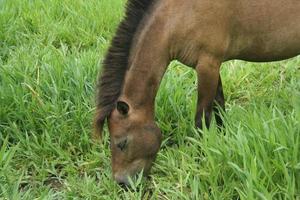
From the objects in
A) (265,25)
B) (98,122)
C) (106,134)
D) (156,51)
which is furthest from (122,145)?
(265,25)

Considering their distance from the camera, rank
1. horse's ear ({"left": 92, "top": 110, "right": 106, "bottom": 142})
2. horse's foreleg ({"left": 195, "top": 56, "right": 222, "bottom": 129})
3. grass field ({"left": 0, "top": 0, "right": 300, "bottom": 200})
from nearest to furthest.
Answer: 1. grass field ({"left": 0, "top": 0, "right": 300, "bottom": 200})
2. horse's ear ({"left": 92, "top": 110, "right": 106, "bottom": 142})
3. horse's foreleg ({"left": 195, "top": 56, "right": 222, "bottom": 129})

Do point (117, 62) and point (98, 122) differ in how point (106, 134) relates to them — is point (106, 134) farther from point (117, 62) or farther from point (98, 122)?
point (117, 62)

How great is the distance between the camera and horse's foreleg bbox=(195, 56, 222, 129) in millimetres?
3682

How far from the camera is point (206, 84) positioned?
3.71 meters

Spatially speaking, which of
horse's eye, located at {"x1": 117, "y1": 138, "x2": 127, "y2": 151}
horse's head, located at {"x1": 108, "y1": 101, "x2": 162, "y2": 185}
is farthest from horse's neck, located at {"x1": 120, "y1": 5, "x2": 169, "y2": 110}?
horse's eye, located at {"x1": 117, "y1": 138, "x2": 127, "y2": 151}

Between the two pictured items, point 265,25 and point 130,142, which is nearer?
point 130,142

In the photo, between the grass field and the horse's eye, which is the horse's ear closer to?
the horse's eye

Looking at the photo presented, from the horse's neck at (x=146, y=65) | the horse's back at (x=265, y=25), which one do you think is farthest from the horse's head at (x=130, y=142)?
the horse's back at (x=265, y=25)

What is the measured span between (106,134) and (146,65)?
2.49 ft

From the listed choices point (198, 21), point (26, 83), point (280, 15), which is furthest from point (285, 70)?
point (26, 83)

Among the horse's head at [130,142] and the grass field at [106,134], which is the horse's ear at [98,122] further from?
the grass field at [106,134]

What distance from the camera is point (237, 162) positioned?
3150 millimetres

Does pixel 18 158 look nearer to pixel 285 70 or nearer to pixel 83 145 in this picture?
pixel 83 145

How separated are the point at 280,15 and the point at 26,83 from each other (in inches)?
87.8
